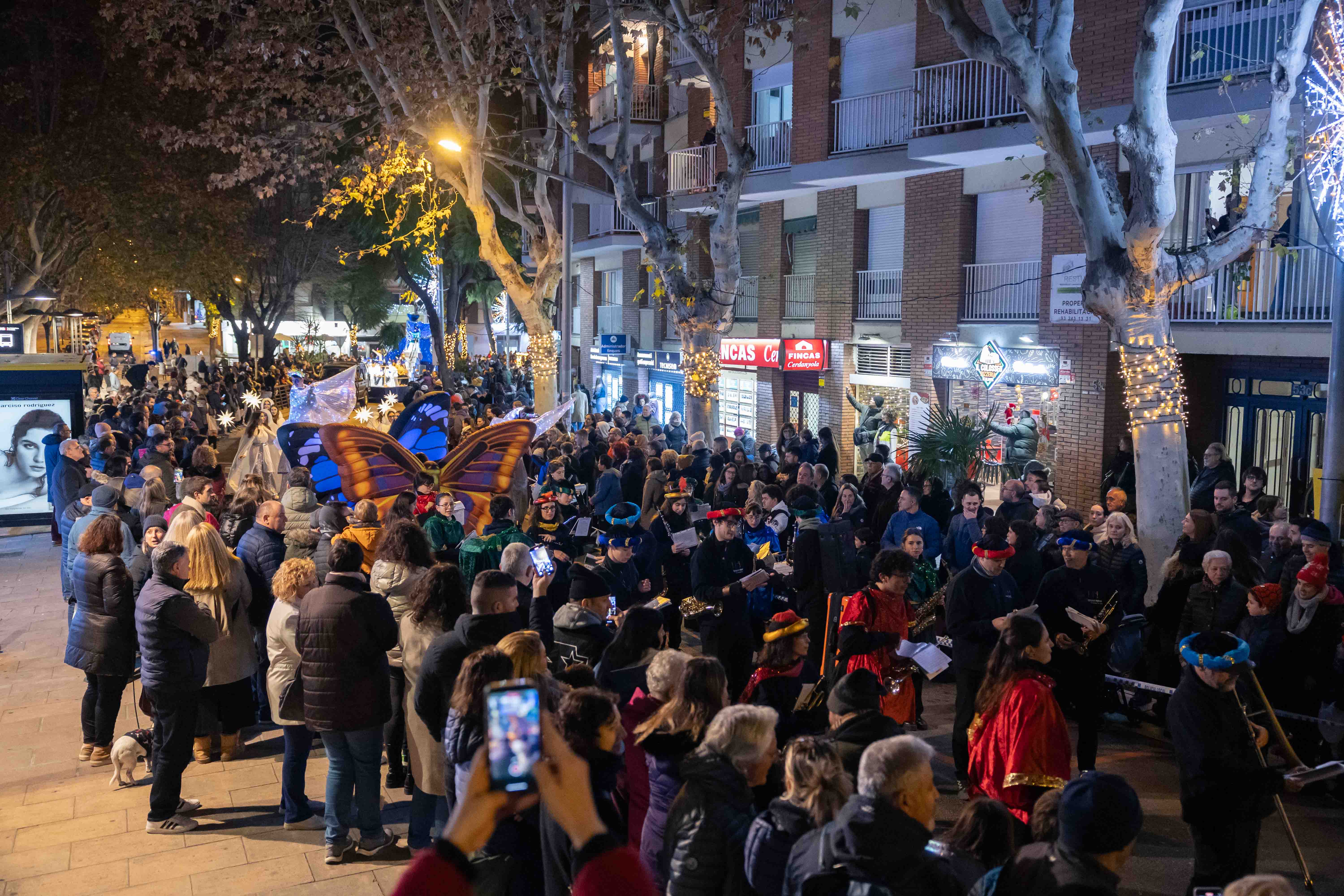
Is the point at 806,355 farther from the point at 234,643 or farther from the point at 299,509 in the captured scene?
the point at 234,643

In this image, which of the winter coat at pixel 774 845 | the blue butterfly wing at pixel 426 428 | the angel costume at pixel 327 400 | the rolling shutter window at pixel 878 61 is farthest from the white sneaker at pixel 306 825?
the rolling shutter window at pixel 878 61

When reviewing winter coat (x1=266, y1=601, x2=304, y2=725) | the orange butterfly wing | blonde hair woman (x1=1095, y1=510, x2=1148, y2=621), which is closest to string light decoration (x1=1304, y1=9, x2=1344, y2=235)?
blonde hair woman (x1=1095, y1=510, x2=1148, y2=621)

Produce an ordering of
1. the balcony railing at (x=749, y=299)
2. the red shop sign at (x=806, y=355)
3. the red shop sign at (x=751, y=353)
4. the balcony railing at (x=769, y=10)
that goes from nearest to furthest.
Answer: the balcony railing at (x=769, y=10) < the red shop sign at (x=806, y=355) < the red shop sign at (x=751, y=353) < the balcony railing at (x=749, y=299)

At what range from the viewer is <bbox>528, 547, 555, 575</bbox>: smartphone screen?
7.44 metres

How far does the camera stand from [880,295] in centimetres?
2108

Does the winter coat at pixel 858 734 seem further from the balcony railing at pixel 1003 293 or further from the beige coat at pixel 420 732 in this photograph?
the balcony railing at pixel 1003 293

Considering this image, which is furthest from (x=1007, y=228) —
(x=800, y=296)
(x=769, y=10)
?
(x=769, y=10)

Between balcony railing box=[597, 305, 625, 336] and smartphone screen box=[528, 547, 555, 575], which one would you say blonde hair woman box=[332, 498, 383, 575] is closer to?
smartphone screen box=[528, 547, 555, 575]

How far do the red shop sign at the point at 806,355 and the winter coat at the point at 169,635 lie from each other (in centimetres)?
1646

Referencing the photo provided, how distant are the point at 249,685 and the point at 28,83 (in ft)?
75.1

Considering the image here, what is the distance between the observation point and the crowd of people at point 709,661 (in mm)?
3688

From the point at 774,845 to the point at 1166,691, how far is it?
16.4ft

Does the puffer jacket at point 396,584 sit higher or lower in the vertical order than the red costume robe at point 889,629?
higher

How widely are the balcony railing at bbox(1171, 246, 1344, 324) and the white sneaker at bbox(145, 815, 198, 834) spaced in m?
12.3
